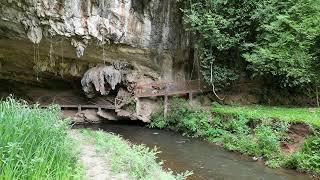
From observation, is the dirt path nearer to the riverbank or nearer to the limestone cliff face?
the riverbank

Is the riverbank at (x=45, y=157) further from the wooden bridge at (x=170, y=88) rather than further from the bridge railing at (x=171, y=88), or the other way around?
the bridge railing at (x=171, y=88)

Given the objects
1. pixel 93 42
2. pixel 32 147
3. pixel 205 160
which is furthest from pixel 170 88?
pixel 32 147

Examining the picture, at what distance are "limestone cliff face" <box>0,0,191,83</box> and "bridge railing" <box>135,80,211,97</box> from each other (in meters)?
0.79

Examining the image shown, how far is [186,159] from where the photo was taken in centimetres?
1187

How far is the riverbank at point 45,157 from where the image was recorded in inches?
210

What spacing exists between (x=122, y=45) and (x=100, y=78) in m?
1.86

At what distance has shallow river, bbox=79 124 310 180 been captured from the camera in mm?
10133

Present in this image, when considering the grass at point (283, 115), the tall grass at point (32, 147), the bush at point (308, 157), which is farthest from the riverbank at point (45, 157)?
the grass at point (283, 115)

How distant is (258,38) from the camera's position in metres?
17.7

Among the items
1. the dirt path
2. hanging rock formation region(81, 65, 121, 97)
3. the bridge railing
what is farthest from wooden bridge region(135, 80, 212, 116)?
the dirt path

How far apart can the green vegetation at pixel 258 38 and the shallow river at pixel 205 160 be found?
4.55 m

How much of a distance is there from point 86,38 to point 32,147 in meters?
11.3

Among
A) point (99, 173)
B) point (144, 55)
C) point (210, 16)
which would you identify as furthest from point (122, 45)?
point (99, 173)

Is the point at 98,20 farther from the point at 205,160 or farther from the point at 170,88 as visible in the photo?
the point at 205,160
